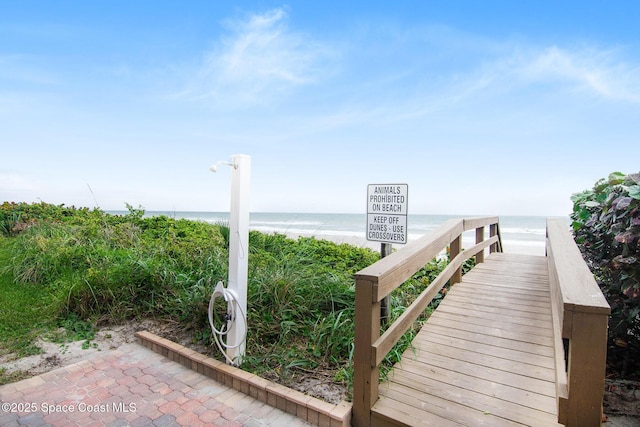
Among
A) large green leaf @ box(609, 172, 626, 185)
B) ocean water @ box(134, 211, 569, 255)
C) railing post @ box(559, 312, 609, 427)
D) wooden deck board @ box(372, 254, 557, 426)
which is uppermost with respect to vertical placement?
large green leaf @ box(609, 172, 626, 185)

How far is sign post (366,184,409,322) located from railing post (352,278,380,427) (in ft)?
3.09

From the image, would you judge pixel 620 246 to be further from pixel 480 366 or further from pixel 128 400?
pixel 128 400

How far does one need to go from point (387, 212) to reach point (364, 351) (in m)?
1.30

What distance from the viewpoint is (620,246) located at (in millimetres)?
2498

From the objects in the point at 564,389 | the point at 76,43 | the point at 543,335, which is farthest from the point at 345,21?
the point at 564,389

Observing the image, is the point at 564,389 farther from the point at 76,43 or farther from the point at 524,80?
the point at 524,80

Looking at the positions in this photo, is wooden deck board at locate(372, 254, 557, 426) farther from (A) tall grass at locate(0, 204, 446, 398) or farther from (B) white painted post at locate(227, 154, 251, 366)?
(B) white painted post at locate(227, 154, 251, 366)

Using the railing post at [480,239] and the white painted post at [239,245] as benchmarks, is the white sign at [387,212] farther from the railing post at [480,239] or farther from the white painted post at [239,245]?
the railing post at [480,239]

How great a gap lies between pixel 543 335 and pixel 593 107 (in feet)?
33.2

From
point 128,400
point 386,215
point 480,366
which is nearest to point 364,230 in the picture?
point 386,215

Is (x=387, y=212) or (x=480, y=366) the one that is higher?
(x=387, y=212)

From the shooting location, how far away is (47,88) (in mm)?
6441

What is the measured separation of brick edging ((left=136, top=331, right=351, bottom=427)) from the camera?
6.41 feet

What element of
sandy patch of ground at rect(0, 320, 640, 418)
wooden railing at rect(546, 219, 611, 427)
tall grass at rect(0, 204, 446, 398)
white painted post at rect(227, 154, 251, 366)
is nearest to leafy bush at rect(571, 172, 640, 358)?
sandy patch of ground at rect(0, 320, 640, 418)
